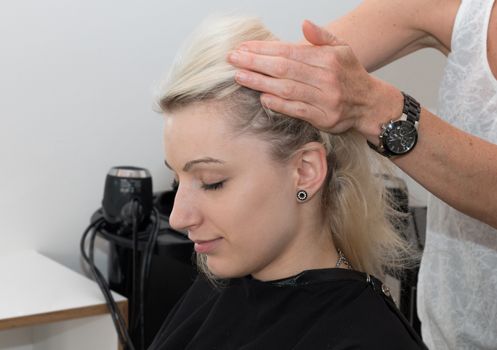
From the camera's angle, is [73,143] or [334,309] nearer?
[334,309]

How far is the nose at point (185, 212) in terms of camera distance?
101 cm

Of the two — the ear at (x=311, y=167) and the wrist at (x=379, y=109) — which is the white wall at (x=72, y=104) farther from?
the wrist at (x=379, y=109)

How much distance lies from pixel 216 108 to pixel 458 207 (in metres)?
0.38

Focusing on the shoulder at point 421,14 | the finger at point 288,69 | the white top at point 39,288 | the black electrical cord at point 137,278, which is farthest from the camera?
the black electrical cord at point 137,278

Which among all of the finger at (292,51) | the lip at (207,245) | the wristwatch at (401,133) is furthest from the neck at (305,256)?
the finger at (292,51)

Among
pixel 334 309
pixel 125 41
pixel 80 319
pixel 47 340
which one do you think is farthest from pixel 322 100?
pixel 47 340

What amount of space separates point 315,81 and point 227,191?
230 millimetres

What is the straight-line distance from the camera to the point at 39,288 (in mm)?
1545

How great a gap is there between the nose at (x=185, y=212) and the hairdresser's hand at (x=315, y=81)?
205mm

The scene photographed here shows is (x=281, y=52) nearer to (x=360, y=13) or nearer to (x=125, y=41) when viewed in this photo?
(x=360, y=13)

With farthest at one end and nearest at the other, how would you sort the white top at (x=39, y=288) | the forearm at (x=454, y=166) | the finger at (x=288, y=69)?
1. the white top at (x=39, y=288)
2. the forearm at (x=454, y=166)
3. the finger at (x=288, y=69)

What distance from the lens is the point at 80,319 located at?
162 cm

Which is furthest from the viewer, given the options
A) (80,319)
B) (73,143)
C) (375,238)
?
(73,143)

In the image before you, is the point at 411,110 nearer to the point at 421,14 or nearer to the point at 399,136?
the point at 399,136
